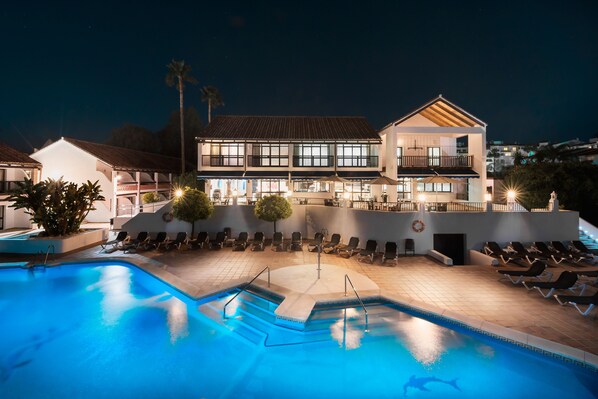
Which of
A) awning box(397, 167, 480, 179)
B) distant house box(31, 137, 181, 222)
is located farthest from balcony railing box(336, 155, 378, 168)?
distant house box(31, 137, 181, 222)

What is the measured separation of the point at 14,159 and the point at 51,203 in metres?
10.3

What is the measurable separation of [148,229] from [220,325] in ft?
42.5

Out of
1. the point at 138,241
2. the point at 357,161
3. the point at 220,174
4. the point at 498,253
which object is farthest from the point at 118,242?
the point at 498,253

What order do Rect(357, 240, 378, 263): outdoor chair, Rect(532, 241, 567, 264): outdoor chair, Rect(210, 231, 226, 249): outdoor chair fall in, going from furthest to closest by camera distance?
Rect(210, 231, 226, 249): outdoor chair < Rect(357, 240, 378, 263): outdoor chair < Rect(532, 241, 567, 264): outdoor chair

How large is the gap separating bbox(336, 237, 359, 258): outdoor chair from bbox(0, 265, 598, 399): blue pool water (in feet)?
19.4

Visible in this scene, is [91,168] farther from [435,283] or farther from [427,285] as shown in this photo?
[435,283]

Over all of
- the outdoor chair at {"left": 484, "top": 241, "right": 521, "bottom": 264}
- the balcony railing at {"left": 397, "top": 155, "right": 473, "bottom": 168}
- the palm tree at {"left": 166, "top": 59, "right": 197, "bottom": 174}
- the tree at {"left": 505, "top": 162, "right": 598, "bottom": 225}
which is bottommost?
the outdoor chair at {"left": 484, "top": 241, "right": 521, "bottom": 264}

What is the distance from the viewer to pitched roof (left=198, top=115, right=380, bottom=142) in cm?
2544

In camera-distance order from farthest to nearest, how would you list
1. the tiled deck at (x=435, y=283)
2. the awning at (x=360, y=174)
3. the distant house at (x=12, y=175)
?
the awning at (x=360, y=174) < the distant house at (x=12, y=175) < the tiled deck at (x=435, y=283)

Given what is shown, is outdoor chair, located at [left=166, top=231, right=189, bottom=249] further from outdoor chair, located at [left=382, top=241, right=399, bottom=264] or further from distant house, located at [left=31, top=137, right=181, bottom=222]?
outdoor chair, located at [left=382, top=241, right=399, bottom=264]

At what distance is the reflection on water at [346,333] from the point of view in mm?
8906

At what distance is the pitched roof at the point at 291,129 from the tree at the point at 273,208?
833cm

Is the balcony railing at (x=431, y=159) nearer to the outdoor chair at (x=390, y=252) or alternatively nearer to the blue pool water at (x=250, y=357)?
the outdoor chair at (x=390, y=252)

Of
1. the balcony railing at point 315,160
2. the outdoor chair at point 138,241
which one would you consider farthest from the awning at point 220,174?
the outdoor chair at point 138,241
